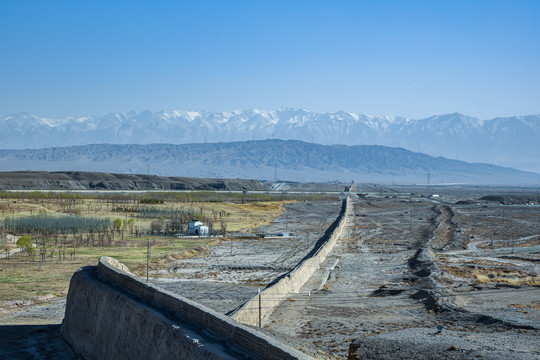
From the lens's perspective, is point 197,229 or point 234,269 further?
point 197,229

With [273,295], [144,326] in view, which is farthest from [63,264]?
[144,326]

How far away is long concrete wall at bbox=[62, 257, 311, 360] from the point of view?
10.7m

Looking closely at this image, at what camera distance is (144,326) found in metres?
13.3

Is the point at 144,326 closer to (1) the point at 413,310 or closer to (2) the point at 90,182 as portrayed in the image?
(1) the point at 413,310

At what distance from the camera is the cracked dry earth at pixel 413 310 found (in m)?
14.6

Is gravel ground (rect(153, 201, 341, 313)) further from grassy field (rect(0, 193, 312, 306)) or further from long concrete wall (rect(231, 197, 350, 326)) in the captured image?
grassy field (rect(0, 193, 312, 306))

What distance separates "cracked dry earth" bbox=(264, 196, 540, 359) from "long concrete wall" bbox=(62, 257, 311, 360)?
7.76 ft

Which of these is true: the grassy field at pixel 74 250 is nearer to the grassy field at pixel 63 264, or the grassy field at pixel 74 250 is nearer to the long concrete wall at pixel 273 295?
the grassy field at pixel 63 264

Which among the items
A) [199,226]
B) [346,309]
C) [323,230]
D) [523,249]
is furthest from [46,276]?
[323,230]

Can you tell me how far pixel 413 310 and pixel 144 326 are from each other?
923 centimetres

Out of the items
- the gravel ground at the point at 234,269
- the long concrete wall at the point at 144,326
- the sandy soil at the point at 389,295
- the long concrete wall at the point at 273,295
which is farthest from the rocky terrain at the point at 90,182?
the long concrete wall at the point at 144,326

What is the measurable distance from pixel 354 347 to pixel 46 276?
14.5 meters

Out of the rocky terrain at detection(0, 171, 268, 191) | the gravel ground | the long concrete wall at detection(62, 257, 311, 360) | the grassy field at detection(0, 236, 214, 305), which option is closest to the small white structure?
the gravel ground

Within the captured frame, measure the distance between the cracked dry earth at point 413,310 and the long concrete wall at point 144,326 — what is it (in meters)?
2.37
